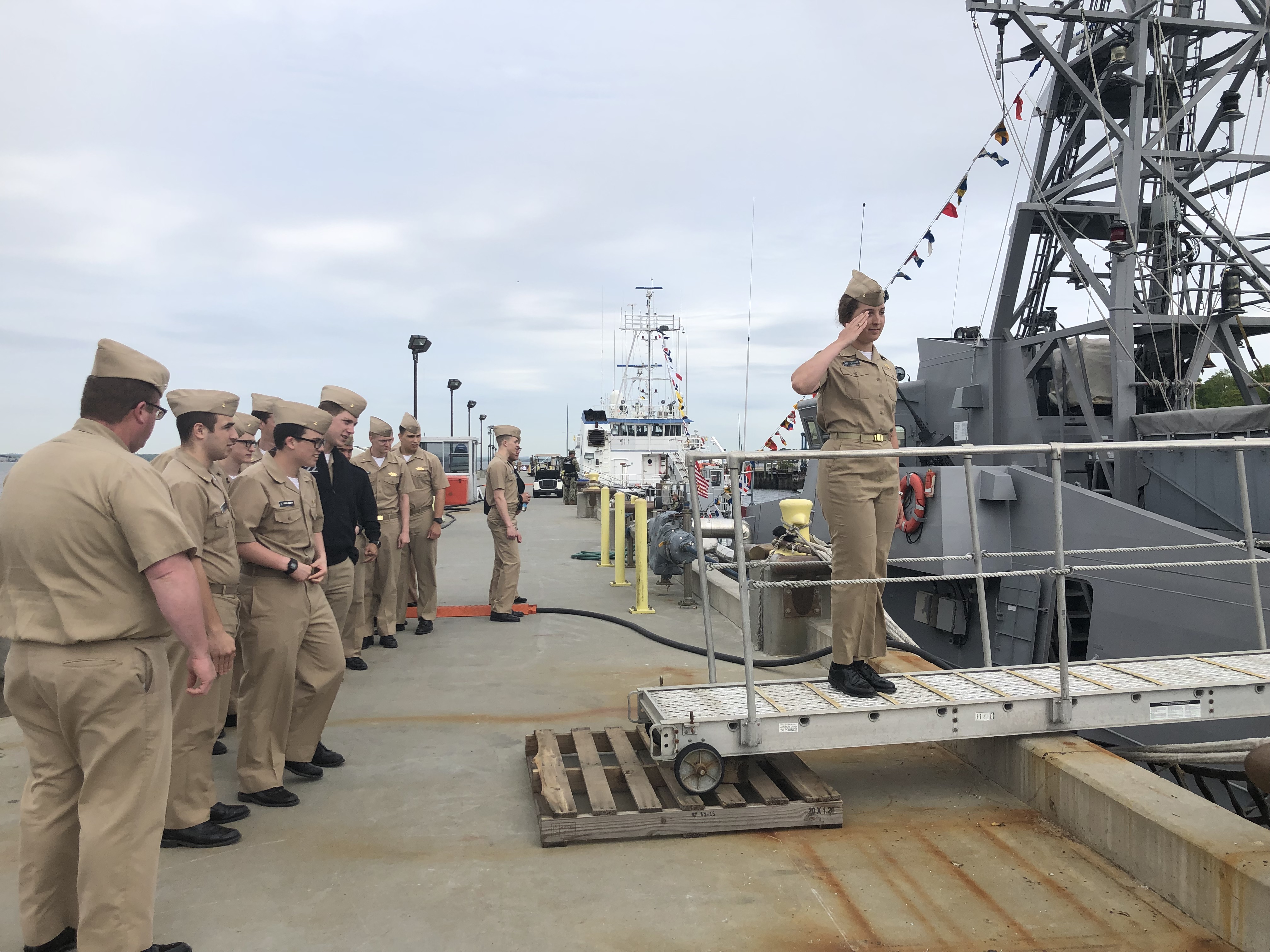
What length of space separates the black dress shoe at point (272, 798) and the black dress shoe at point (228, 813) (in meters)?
0.12

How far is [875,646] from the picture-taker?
13.1 ft

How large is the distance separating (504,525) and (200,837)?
15.4 ft

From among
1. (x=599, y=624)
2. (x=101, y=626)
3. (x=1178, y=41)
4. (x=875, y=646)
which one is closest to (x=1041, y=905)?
(x=875, y=646)

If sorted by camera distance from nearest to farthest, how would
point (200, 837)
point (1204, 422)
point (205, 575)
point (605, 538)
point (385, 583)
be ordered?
point (205, 575) → point (200, 837) → point (1204, 422) → point (385, 583) → point (605, 538)

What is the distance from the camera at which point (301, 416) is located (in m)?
3.95

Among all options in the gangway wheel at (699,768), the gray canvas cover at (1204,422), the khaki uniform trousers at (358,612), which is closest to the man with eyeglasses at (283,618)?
the gangway wheel at (699,768)

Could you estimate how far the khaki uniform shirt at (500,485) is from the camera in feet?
25.8

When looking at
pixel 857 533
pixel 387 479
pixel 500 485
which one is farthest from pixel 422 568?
pixel 857 533

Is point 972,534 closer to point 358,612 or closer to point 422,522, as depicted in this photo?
point 358,612

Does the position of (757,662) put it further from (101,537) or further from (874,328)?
(101,537)

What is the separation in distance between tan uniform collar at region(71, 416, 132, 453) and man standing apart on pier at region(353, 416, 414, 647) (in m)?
4.63

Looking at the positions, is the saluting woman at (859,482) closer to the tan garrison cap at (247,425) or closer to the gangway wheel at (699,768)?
the gangway wheel at (699,768)

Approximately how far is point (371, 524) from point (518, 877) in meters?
3.30

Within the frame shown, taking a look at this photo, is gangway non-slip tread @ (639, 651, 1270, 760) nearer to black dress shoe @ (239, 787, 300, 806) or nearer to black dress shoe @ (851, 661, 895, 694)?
black dress shoe @ (851, 661, 895, 694)
